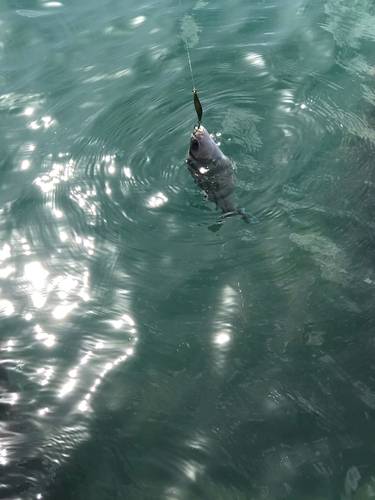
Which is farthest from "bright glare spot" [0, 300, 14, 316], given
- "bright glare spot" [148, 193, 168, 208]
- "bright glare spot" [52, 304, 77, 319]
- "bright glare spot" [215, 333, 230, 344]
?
"bright glare spot" [215, 333, 230, 344]

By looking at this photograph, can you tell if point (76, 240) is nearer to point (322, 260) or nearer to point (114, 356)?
point (114, 356)

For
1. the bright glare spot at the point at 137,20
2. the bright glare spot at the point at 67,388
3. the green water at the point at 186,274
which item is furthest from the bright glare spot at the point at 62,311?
the bright glare spot at the point at 137,20

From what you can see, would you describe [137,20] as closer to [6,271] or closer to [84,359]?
[6,271]

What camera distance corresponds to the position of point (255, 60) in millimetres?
7809

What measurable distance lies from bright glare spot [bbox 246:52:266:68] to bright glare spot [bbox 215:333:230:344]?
15.6ft

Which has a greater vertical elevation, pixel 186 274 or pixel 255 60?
pixel 255 60

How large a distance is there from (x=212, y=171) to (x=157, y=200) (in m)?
0.88

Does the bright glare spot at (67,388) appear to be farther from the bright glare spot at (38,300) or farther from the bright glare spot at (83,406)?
the bright glare spot at (38,300)

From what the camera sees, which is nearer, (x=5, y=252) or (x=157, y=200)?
(x=5, y=252)

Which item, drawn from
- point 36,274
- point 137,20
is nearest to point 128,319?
point 36,274

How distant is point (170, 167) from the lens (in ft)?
20.2

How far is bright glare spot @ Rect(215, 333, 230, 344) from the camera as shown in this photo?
14.9 feet

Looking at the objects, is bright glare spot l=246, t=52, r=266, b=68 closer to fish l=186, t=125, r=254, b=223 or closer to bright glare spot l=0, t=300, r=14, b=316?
fish l=186, t=125, r=254, b=223

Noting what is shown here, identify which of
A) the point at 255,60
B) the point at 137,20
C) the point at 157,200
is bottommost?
the point at 157,200
